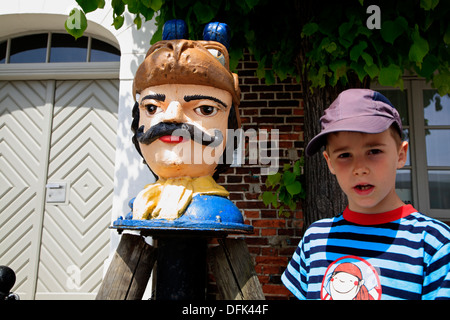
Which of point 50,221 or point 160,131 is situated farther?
point 50,221

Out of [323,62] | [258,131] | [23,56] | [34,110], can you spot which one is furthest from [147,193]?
[23,56]

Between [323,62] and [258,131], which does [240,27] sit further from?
[258,131]

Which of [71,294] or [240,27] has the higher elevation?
[240,27]

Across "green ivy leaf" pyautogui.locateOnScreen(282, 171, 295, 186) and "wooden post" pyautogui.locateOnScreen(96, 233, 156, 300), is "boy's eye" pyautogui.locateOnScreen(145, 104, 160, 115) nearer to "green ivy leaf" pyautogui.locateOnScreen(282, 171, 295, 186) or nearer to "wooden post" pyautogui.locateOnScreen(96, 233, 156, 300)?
"wooden post" pyautogui.locateOnScreen(96, 233, 156, 300)

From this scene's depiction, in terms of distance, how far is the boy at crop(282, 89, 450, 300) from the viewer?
1.07 m

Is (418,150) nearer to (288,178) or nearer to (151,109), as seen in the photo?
(288,178)

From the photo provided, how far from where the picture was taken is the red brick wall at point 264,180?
131 inches

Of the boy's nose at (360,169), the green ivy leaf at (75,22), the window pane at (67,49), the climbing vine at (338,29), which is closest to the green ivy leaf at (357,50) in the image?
Answer: the climbing vine at (338,29)

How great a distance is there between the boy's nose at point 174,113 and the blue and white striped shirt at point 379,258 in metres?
0.87

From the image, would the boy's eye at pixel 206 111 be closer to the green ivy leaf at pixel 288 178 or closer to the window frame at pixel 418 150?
the green ivy leaf at pixel 288 178

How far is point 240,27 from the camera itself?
247cm

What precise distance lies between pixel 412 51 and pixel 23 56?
4069 millimetres

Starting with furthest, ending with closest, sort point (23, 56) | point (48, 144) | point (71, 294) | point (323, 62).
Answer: point (23, 56), point (48, 144), point (71, 294), point (323, 62)
